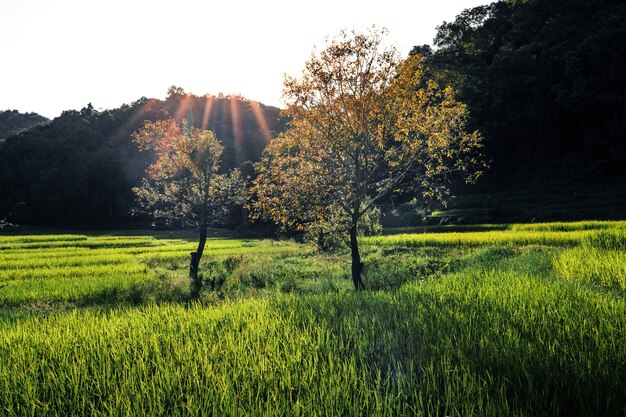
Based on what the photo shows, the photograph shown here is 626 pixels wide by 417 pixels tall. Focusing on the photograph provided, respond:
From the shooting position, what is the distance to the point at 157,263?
20.2 meters

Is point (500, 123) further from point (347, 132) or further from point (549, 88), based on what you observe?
point (347, 132)

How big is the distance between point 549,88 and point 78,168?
7814 cm

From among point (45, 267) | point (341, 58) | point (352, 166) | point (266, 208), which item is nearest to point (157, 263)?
point (45, 267)

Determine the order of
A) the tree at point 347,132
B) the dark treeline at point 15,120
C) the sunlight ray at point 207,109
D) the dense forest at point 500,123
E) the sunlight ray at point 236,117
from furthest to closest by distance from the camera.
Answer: the dark treeline at point 15,120 < the sunlight ray at point 207,109 < the sunlight ray at point 236,117 < the dense forest at point 500,123 < the tree at point 347,132

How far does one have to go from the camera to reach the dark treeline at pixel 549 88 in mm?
41281

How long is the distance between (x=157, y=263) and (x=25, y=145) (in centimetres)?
6955

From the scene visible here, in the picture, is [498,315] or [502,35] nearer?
[498,315]

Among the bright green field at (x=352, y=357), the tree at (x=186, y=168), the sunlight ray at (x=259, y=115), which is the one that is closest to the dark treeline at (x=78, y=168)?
the sunlight ray at (x=259, y=115)

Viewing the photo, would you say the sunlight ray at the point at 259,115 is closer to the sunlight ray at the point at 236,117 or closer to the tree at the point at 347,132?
the sunlight ray at the point at 236,117

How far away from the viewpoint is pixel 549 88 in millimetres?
48062

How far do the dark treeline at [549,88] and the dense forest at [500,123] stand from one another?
0.14m

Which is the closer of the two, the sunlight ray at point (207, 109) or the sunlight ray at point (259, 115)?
the sunlight ray at point (207, 109)

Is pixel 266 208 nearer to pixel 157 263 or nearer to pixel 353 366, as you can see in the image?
pixel 353 366

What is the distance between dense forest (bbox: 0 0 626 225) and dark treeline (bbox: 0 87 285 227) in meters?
0.19
